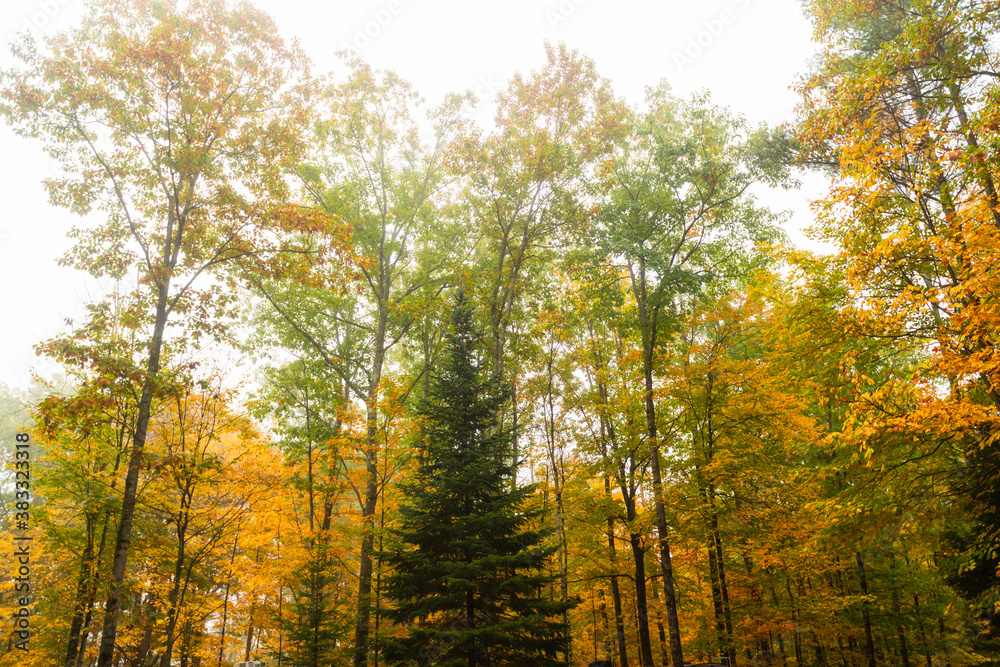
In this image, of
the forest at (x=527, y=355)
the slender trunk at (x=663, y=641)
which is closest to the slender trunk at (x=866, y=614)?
the forest at (x=527, y=355)

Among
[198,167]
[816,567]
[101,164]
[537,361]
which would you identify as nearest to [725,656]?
[816,567]

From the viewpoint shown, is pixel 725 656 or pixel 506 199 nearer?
pixel 725 656

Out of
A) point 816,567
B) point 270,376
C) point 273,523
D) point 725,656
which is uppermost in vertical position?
point 270,376

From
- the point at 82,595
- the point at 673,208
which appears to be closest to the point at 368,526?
the point at 82,595

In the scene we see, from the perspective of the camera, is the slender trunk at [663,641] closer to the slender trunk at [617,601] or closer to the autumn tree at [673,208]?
the slender trunk at [617,601]

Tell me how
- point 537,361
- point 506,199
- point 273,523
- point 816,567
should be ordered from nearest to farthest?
point 816,567
point 273,523
point 506,199
point 537,361

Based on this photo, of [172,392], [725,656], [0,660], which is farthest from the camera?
[725,656]

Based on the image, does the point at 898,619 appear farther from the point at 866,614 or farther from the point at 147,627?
the point at 147,627

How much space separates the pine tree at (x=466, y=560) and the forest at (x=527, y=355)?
81mm

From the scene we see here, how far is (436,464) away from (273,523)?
737 cm

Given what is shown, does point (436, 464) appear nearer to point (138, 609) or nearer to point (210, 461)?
point (210, 461)

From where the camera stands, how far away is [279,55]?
10984 millimetres

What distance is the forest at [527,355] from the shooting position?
7785 millimetres

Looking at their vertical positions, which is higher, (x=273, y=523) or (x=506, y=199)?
(x=506, y=199)
